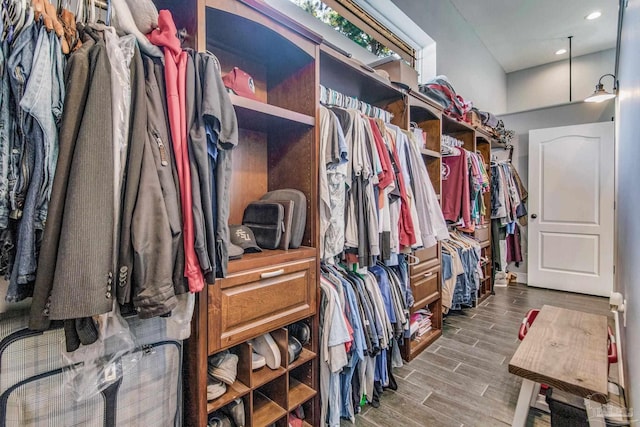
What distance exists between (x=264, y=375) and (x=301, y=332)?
268 mm

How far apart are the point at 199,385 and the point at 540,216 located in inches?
184

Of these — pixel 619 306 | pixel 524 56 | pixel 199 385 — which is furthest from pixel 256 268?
pixel 524 56

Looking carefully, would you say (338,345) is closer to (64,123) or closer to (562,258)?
(64,123)

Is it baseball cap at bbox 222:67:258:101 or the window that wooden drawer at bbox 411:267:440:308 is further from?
the window

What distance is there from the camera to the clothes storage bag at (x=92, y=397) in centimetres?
77

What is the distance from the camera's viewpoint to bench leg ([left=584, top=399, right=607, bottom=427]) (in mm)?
1074

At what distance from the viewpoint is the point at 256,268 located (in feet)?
3.83

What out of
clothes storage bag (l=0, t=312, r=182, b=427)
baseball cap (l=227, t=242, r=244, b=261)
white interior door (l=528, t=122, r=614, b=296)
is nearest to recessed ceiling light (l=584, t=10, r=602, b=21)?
white interior door (l=528, t=122, r=614, b=296)

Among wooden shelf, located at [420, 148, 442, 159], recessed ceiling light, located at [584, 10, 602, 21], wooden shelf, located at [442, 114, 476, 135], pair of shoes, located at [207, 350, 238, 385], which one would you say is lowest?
pair of shoes, located at [207, 350, 238, 385]

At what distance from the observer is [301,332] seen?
1448mm

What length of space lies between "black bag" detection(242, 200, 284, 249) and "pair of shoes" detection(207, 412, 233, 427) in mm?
673

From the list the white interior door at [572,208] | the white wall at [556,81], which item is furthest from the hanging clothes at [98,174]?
the white wall at [556,81]

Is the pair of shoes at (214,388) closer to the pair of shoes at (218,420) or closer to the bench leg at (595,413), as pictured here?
the pair of shoes at (218,420)

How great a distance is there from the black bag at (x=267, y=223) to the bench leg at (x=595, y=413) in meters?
1.31
